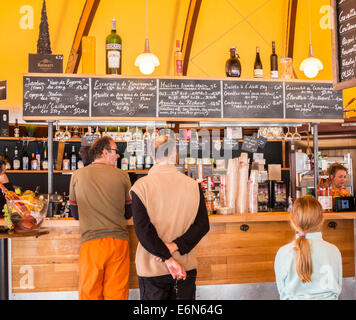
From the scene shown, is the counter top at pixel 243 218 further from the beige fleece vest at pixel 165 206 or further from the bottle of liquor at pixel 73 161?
the bottle of liquor at pixel 73 161

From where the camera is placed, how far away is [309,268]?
6.42 ft

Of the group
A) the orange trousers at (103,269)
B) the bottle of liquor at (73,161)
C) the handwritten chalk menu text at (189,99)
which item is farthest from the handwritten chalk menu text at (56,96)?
the bottle of liquor at (73,161)

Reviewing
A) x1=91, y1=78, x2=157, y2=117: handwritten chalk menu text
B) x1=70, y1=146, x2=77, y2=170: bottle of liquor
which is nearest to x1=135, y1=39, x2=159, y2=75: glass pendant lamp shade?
x1=91, y1=78, x2=157, y2=117: handwritten chalk menu text

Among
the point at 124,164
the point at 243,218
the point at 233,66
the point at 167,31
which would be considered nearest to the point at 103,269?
the point at 243,218

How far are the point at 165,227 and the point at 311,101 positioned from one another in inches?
86.3

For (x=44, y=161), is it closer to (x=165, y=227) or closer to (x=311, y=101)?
(x=311, y=101)

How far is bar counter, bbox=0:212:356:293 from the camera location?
3.52 meters

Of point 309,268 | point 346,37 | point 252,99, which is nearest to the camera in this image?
point 309,268

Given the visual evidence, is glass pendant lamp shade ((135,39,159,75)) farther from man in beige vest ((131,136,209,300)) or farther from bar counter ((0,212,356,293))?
man in beige vest ((131,136,209,300))

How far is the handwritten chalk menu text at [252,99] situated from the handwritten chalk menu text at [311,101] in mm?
93

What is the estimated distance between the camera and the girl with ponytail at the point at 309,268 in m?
1.98

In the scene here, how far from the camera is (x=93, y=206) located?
314cm

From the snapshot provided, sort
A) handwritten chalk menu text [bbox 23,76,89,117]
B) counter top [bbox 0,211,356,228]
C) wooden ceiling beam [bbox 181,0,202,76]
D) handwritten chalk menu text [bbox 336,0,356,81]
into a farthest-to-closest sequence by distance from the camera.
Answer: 1. wooden ceiling beam [bbox 181,0,202,76]
2. handwritten chalk menu text [bbox 23,76,89,117]
3. counter top [bbox 0,211,356,228]
4. handwritten chalk menu text [bbox 336,0,356,81]

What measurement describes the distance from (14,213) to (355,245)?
2816 mm
